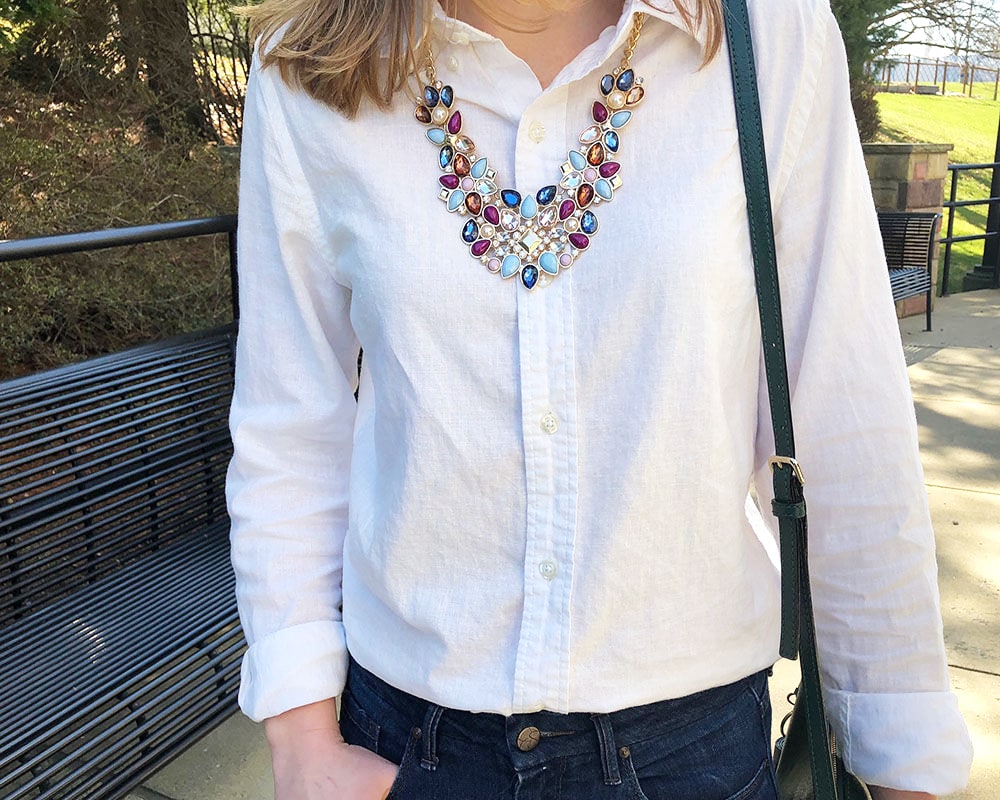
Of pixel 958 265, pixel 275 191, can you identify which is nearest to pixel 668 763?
pixel 275 191

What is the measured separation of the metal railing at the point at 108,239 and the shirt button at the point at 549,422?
6.22ft

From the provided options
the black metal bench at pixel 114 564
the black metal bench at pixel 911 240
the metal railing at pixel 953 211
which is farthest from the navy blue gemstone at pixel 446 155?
the metal railing at pixel 953 211

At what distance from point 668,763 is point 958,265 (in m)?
14.0

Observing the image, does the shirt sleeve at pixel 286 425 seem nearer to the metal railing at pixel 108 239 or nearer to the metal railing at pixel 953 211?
the metal railing at pixel 108 239

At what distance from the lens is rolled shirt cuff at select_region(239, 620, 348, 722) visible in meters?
1.11

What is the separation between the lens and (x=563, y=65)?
106cm

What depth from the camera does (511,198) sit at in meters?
1.03

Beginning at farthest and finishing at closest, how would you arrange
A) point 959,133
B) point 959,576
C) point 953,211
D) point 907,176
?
point 959,133, point 953,211, point 907,176, point 959,576

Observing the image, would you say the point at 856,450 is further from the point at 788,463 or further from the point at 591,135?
the point at 591,135

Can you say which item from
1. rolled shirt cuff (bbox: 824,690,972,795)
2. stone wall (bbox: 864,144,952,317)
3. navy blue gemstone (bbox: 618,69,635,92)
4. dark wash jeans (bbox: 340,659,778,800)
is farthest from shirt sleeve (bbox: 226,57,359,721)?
stone wall (bbox: 864,144,952,317)

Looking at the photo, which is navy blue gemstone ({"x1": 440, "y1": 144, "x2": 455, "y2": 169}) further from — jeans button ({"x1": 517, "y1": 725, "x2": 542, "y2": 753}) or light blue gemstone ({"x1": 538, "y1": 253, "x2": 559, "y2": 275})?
jeans button ({"x1": 517, "y1": 725, "x2": 542, "y2": 753})

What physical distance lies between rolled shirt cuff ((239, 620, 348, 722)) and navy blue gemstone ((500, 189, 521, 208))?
53 centimetres

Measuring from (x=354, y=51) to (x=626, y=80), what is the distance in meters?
0.29

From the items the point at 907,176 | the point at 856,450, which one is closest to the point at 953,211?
the point at 907,176
